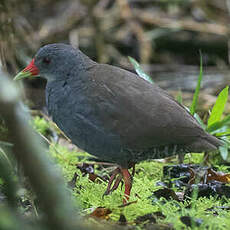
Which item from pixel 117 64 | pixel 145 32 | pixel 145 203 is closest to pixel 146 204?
pixel 145 203

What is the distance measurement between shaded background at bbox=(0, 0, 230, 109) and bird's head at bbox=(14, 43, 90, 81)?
152 inches

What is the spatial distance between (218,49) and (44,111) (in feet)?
13.9

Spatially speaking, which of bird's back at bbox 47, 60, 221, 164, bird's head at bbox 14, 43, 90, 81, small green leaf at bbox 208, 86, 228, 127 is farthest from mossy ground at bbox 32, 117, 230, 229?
bird's head at bbox 14, 43, 90, 81

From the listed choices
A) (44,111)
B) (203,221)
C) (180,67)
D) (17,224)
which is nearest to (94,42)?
(180,67)

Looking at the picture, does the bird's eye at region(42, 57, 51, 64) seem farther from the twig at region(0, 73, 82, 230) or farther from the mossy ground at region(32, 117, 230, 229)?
the twig at region(0, 73, 82, 230)

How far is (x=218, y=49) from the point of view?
8.53 meters

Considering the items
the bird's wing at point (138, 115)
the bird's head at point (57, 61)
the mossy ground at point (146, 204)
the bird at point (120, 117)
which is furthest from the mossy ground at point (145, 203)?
the bird's head at point (57, 61)

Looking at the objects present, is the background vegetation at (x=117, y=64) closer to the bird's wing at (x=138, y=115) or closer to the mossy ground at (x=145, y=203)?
the mossy ground at (x=145, y=203)

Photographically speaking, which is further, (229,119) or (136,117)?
(229,119)

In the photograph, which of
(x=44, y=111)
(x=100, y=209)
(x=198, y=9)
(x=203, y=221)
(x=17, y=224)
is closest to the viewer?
(x=17, y=224)

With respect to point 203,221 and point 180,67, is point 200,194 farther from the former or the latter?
point 180,67

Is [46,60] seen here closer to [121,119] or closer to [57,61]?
[57,61]

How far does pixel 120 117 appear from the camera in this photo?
288 cm

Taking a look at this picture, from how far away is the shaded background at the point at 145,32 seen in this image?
7.77 metres
